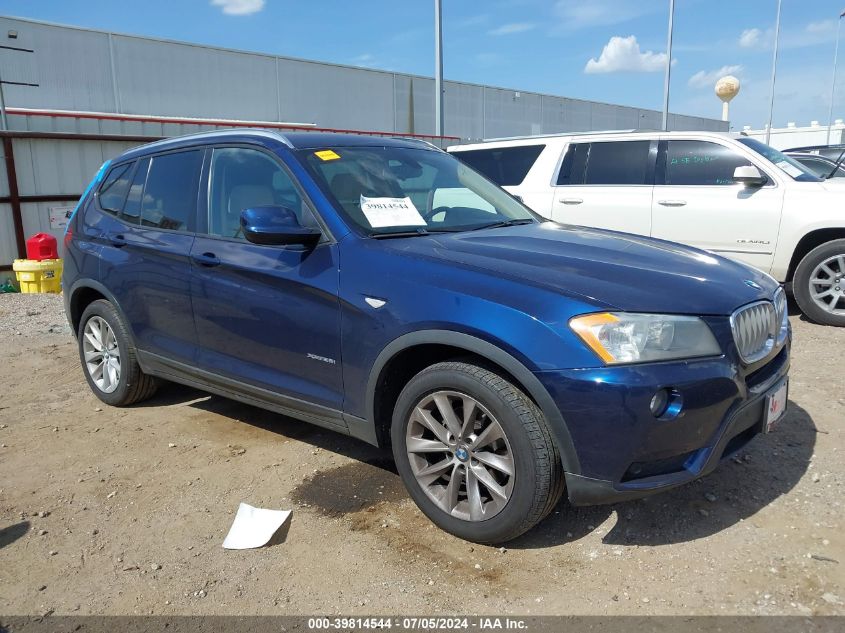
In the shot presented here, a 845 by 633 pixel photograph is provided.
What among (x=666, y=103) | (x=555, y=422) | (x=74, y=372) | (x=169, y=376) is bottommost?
(x=74, y=372)

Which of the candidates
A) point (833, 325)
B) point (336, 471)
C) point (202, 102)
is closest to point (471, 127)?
point (202, 102)

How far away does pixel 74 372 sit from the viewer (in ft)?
18.4

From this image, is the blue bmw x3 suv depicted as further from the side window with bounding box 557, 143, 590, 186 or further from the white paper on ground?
the side window with bounding box 557, 143, 590, 186

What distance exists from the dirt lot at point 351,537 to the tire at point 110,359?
39 cm

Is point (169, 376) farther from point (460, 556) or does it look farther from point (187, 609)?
point (460, 556)

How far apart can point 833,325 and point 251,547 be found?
591 cm

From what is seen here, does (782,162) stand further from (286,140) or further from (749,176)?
(286,140)

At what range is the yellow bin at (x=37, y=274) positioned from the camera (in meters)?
9.77

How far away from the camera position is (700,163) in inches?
271

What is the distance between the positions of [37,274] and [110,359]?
6.29 metres

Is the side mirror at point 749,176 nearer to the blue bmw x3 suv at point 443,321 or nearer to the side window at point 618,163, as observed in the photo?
the side window at point 618,163

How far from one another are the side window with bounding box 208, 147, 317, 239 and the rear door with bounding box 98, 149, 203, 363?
0.57 feet

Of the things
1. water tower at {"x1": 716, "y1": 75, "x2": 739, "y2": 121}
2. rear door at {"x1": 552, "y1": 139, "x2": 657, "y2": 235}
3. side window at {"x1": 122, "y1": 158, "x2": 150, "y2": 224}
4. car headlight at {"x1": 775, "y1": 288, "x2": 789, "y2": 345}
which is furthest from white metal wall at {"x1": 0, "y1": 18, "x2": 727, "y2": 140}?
car headlight at {"x1": 775, "y1": 288, "x2": 789, "y2": 345}

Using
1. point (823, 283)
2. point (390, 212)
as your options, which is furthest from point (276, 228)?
point (823, 283)
